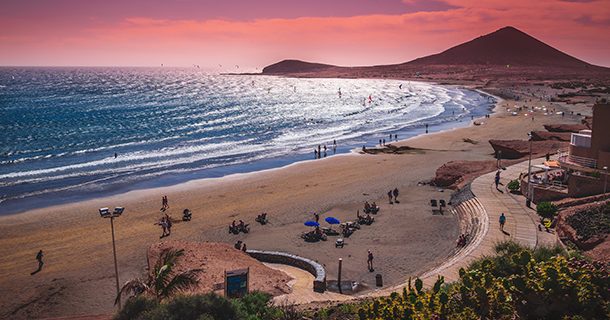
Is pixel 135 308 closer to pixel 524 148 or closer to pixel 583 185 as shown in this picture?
pixel 583 185

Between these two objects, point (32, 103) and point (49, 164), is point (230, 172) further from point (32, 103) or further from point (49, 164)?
point (32, 103)

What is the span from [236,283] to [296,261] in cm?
580

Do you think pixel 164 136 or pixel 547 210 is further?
pixel 164 136

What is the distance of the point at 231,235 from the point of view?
2600cm

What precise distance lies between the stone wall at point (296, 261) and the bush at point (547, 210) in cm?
1007

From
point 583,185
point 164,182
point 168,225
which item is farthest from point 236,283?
point 164,182

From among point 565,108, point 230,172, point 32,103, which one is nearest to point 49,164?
point 230,172

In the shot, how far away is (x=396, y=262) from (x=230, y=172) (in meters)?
24.2

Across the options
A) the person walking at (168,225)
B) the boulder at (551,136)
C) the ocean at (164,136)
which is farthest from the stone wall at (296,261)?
the boulder at (551,136)

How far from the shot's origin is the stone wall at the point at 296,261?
18.0m

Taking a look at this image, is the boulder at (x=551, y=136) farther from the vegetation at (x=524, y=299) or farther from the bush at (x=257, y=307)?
the bush at (x=257, y=307)

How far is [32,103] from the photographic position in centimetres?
10356

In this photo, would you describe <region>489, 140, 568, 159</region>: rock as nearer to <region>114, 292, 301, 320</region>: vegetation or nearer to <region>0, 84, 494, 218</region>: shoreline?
<region>0, 84, 494, 218</region>: shoreline

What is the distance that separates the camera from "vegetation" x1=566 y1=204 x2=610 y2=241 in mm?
17453
